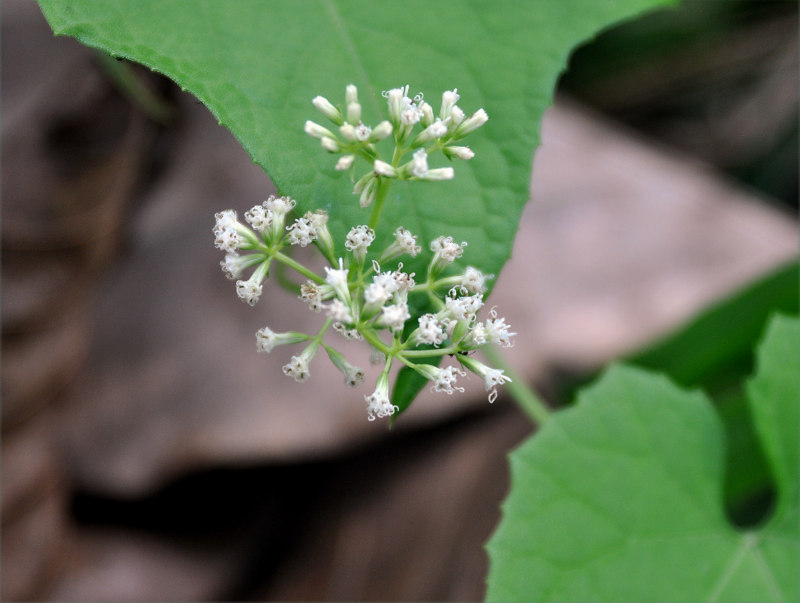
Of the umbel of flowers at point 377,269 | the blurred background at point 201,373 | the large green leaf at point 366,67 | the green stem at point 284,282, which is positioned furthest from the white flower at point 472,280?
the blurred background at point 201,373

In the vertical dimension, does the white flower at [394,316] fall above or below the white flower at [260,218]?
below

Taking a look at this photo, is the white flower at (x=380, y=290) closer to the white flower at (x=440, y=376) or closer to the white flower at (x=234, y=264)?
the white flower at (x=440, y=376)

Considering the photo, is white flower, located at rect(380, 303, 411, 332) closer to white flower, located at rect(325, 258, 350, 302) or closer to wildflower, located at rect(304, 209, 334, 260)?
white flower, located at rect(325, 258, 350, 302)

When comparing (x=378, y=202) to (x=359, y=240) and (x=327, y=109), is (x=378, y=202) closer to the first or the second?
(x=359, y=240)

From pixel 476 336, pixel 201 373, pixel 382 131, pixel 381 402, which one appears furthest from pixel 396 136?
pixel 201 373

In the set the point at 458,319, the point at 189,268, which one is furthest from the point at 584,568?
the point at 189,268

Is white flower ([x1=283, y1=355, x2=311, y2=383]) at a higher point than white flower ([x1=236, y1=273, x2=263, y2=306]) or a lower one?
lower

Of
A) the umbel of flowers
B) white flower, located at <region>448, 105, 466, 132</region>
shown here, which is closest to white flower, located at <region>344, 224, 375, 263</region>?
the umbel of flowers
